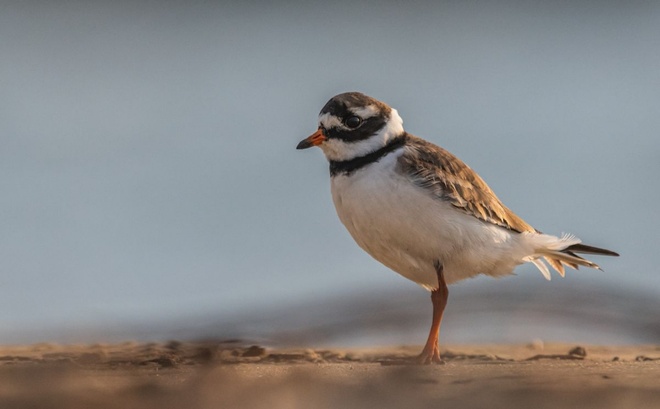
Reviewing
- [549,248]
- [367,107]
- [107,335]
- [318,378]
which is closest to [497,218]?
[549,248]

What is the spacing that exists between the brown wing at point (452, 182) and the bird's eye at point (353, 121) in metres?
0.26

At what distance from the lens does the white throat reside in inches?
164

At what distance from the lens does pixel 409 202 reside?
3949mm

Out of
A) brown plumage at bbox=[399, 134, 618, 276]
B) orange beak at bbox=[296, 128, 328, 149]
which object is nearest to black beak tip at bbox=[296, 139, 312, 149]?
orange beak at bbox=[296, 128, 328, 149]

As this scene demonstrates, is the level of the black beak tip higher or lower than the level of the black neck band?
higher

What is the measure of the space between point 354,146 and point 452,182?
0.49m

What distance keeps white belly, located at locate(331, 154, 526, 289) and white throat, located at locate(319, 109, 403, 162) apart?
10 cm

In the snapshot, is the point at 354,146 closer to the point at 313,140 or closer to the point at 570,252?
the point at 313,140

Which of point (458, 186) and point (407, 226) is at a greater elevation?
point (458, 186)

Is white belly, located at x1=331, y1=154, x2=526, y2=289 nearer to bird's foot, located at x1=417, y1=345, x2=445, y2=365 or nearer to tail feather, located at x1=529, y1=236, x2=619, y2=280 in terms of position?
tail feather, located at x1=529, y1=236, x2=619, y2=280

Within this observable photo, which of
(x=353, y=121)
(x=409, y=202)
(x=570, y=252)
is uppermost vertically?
(x=353, y=121)

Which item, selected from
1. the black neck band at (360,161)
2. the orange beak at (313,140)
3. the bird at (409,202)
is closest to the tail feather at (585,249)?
the bird at (409,202)

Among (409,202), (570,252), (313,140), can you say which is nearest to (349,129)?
(313,140)

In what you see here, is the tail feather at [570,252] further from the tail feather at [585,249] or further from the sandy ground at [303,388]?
the sandy ground at [303,388]
